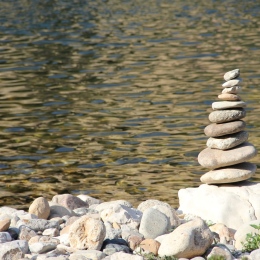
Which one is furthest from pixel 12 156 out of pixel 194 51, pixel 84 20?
pixel 84 20

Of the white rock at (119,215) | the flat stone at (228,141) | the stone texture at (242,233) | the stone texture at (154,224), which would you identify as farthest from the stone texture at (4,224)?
the flat stone at (228,141)

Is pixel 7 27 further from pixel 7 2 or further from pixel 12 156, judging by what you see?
pixel 12 156

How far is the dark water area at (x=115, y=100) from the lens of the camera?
11438 millimetres

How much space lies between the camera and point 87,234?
7.23 m

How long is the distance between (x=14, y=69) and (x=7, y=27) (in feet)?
41.1

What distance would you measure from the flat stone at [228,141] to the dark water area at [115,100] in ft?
4.74

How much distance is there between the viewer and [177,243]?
6.95 meters

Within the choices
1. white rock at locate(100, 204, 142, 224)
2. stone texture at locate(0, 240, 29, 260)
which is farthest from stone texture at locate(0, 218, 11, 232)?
white rock at locate(100, 204, 142, 224)

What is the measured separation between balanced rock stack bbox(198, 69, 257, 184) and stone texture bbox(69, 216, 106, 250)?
7.18ft

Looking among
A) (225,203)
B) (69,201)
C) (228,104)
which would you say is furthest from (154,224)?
(228,104)

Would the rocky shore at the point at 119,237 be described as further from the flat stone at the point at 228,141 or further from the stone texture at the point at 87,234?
the flat stone at the point at 228,141

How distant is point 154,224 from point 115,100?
9.55 meters

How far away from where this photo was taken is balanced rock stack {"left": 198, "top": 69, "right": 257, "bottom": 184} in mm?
8984

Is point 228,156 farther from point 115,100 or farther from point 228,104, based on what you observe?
point 115,100
